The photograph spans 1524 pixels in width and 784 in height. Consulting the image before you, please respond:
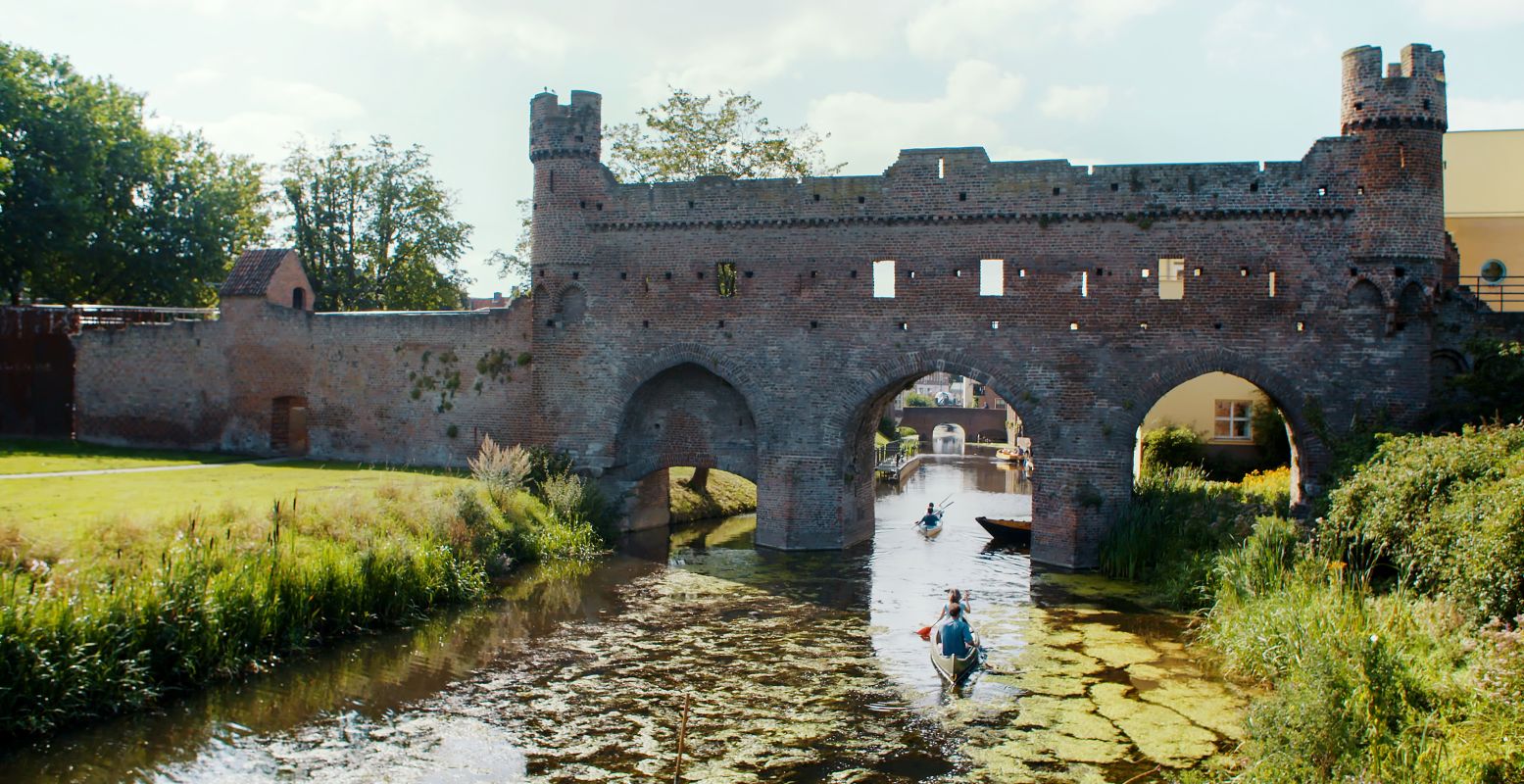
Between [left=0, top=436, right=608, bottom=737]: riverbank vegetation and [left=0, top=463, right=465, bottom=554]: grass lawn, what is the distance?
0.19m

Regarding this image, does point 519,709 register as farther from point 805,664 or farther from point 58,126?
point 58,126

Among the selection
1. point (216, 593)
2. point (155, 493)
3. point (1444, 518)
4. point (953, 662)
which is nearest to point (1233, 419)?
point (1444, 518)

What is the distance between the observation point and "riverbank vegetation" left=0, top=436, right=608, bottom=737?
443 inches

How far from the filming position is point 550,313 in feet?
80.4

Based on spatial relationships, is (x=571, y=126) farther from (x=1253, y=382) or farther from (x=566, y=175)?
(x=1253, y=382)

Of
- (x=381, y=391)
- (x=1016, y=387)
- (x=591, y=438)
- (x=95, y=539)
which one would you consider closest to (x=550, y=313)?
(x=591, y=438)

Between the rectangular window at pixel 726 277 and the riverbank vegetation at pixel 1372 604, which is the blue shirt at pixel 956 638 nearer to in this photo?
the riverbank vegetation at pixel 1372 604

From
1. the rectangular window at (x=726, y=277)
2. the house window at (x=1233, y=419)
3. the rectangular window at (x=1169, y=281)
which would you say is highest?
the rectangular window at (x=1169, y=281)

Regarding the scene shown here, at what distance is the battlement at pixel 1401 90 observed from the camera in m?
20.0

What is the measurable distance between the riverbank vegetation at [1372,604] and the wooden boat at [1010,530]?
457cm

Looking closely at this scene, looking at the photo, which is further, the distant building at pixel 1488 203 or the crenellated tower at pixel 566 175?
the distant building at pixel 1488 203

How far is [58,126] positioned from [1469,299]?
36.8 metres

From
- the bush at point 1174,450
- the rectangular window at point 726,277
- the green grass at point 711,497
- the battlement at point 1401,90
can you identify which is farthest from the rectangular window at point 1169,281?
the green grass at point 711,497

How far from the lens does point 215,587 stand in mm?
13305
